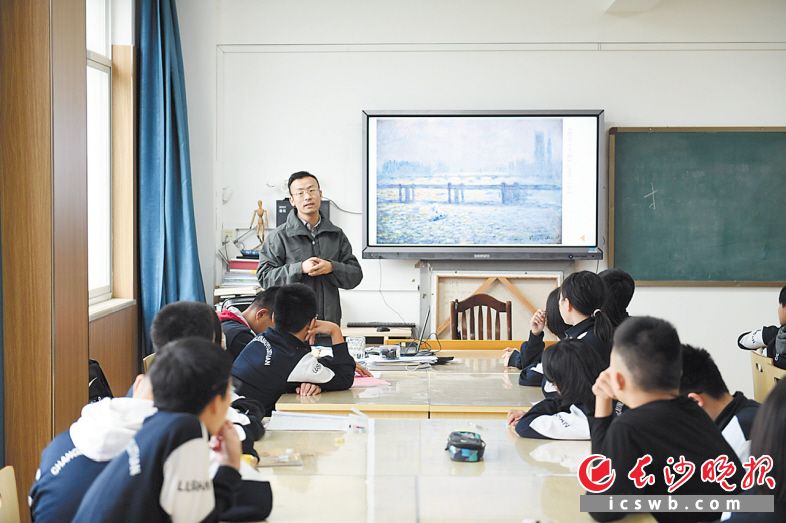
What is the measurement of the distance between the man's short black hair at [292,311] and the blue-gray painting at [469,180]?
2.68 metres

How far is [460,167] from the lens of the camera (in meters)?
5.88

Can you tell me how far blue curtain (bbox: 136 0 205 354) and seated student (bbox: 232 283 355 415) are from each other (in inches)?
90.7

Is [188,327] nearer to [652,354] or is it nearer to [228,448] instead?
[228,448]

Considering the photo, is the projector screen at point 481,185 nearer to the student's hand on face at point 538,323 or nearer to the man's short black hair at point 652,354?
the student's hand on face at point 538,323

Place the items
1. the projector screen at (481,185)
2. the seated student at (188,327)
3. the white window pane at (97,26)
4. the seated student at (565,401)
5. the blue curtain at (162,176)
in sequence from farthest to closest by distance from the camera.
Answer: the projector screen at (481,185) < the blue curtain at (162,176) < the white window pane at (97,26) < the seated student at (565,401) < the seated student at (188,327)

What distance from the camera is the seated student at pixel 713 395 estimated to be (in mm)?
2297

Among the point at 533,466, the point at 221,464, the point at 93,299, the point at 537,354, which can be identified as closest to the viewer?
the point at 221,464

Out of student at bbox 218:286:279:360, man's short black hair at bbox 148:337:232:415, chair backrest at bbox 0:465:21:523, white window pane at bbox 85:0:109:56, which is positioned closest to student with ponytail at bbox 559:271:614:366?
student at bbox 218:286:279:360

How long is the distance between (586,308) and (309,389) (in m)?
1.10

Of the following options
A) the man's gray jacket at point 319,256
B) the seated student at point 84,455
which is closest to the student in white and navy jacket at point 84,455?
the seated student at point 84,455

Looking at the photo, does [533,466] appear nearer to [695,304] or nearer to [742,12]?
[695,304]

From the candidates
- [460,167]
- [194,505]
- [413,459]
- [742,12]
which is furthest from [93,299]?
[742,12]

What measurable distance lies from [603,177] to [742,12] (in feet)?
5.08

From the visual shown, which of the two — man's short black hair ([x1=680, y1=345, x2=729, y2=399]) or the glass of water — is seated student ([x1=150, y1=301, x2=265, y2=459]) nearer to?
man's short black hair ([x1=680, y1=345, x2=729, y2=399])
